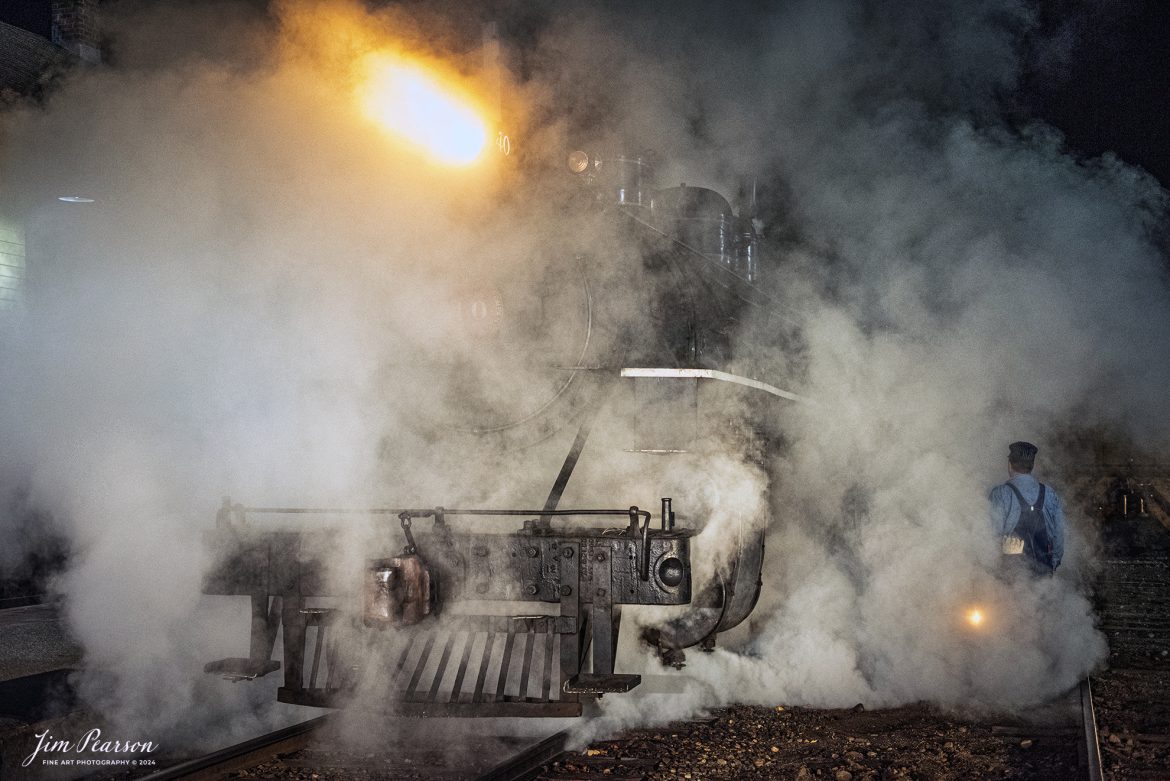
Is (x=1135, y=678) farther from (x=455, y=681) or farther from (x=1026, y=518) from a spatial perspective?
(x=455, y=681)

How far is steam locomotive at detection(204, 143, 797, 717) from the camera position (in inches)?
142

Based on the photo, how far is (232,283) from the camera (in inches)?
165

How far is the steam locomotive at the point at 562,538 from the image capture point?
3607 millimetres

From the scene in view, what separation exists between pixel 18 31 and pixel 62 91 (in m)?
3.77

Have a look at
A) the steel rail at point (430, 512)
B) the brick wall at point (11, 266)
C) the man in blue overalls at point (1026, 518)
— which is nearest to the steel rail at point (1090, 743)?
the man in blue overalls at point (1026, 518)

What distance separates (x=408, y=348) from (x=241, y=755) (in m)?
1.62

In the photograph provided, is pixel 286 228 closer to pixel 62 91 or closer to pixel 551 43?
pixel 551 43

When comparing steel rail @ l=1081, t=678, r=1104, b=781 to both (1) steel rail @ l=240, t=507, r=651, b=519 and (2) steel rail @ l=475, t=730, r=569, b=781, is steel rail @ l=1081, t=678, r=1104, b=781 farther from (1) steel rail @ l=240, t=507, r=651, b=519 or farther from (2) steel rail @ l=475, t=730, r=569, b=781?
(2) steel rail @ l=475, t=730, r=569, b=781

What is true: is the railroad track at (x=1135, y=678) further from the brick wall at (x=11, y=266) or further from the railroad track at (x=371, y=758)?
the brick wall at (x=11, y=266)

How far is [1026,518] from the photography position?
532 cm

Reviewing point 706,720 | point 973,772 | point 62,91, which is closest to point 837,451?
point 706,720

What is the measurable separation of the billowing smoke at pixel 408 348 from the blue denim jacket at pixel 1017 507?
0.66ft
